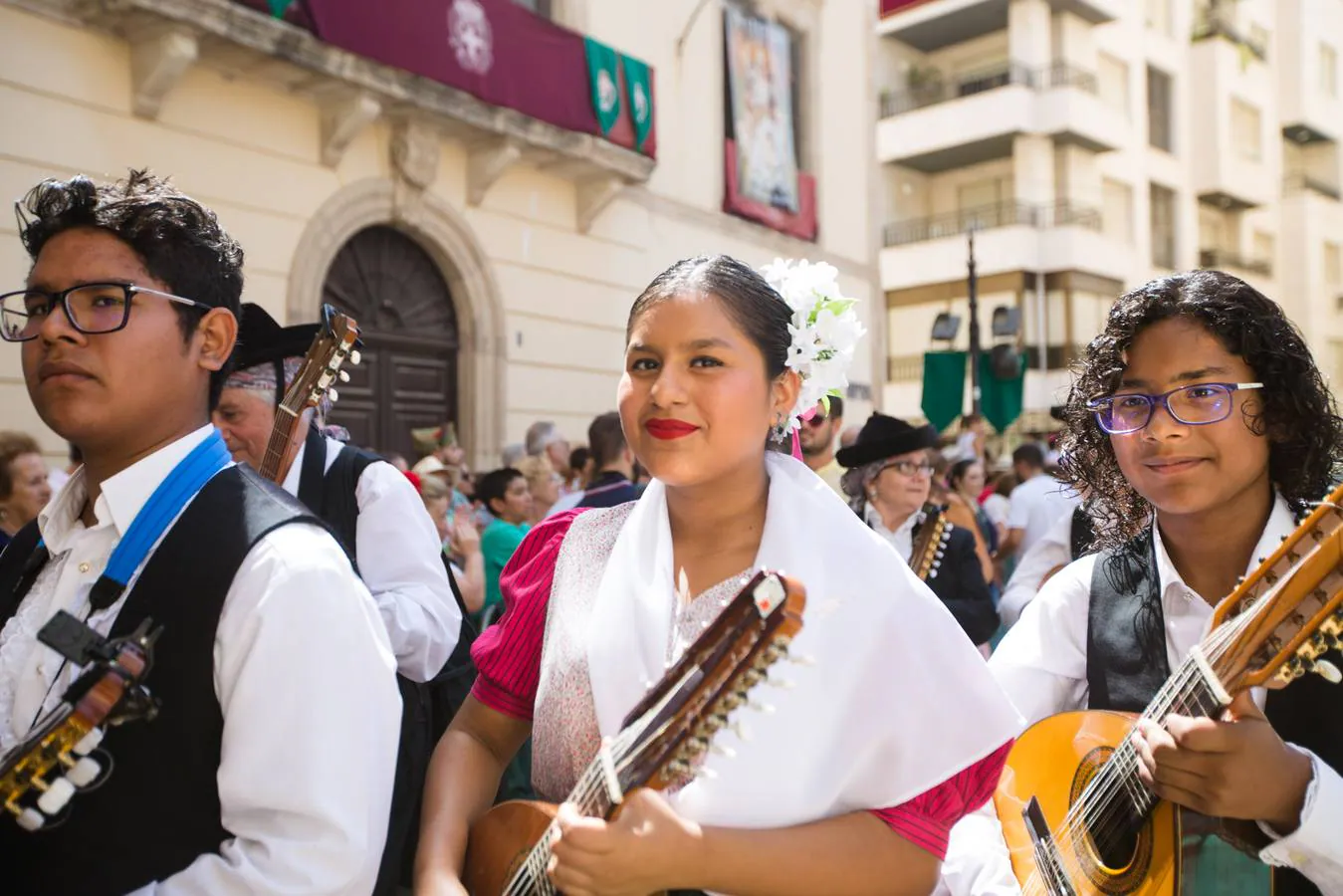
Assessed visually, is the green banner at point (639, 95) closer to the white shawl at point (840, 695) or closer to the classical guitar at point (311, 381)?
the classical guitar at point (311, 381)

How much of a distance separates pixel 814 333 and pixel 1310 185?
1395 inches

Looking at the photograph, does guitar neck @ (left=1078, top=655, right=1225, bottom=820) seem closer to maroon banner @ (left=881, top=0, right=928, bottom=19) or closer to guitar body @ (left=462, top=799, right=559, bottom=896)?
guitar body @ (left=462, top=799, right=559, bottom=896)

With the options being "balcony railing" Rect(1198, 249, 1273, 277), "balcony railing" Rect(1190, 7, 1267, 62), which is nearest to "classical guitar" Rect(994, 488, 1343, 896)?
"balcony railing" Rect(1198, 249, 1273, 277)

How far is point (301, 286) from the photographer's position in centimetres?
841

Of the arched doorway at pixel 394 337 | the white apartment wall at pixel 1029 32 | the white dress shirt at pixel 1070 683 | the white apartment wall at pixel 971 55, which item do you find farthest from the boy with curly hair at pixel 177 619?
the white apartment wall at pixel 971 55

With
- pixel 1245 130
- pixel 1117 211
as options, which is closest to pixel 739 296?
pixel 1117 211

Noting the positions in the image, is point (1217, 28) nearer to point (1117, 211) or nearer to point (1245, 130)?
point (1245, 130)

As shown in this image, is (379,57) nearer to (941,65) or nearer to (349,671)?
(349,671)

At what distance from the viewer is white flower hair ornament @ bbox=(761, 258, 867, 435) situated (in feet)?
6.65

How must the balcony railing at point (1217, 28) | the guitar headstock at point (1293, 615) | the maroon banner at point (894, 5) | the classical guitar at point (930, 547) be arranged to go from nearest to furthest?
the guitar headstock at point (1293, 615) → the classical guitar at point (930, 547) → the maroon banner at point (894, 5) → the balcony railing at point (1217, 28)

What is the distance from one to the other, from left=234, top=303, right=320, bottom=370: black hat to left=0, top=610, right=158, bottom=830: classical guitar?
1.86 metres

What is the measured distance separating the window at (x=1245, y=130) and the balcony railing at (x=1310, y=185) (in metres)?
1.99

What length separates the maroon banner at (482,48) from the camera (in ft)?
26.8

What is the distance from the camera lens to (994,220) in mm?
24203
